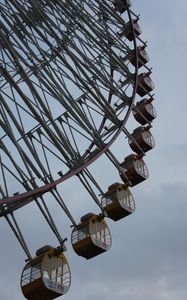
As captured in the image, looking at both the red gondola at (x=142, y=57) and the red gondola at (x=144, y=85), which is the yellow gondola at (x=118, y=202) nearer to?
the red gondola at (x=144, y=85)

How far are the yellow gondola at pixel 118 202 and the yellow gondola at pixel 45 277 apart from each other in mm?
3637

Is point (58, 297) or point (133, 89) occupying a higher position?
point (133, 89)

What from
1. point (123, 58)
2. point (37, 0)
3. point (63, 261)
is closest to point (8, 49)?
point (37, 0)

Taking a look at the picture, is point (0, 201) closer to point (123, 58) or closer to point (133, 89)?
point (133, 89)

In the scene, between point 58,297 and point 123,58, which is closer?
point 58,297

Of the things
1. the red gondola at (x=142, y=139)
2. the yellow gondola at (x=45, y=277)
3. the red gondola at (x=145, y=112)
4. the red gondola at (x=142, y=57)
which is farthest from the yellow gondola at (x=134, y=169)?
the yellow gondola at (x=45, y=277)

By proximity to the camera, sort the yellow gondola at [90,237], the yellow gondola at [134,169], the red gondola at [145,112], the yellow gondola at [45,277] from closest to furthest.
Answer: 1. the yellow gondola at [45,277]
2. the yellow gondola at [90,237]
3. the yellow gondola at [134,169]
4. the red gondola at [145,112]

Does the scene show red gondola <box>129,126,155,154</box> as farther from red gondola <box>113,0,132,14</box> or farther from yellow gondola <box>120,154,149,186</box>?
red gondola <box>113,0,132,14</box>

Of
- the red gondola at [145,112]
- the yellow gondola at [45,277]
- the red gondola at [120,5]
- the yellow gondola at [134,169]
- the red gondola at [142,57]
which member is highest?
the red gondola at [120,5]

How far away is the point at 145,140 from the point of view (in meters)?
20.9

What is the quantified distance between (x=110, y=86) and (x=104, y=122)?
3.19 ft

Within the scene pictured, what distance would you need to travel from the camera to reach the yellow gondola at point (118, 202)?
16822 mm

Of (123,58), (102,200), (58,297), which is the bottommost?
(58,297)

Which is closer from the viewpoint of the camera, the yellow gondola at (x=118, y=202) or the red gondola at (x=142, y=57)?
the yellow gondola at (x=118, y=202)
